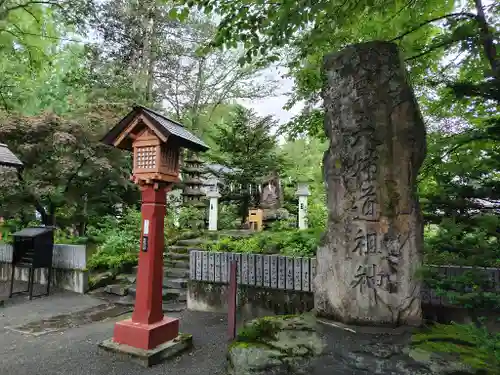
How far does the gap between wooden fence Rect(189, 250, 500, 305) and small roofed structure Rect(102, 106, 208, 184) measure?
2.58 meters

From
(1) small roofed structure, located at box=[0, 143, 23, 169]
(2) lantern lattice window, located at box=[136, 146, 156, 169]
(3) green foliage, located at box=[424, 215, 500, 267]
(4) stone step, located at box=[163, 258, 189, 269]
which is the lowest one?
(4) stone step, located at box=[163, 258, 189, 269]

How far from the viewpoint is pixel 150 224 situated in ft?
Answer: 16.5

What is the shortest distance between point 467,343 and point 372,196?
6.25 feet

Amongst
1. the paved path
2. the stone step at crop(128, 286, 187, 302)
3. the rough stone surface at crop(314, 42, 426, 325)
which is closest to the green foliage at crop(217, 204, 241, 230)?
the stone step at crop(128, 286, 187, 302)

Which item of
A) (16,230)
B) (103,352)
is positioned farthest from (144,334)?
(16,230)

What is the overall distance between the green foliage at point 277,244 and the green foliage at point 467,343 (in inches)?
156

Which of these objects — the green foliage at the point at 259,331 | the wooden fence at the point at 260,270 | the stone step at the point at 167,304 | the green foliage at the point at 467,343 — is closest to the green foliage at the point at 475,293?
the green foliage at the point at 467,343

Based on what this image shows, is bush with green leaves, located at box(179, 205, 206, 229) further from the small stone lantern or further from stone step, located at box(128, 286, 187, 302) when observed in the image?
the small stone lantern

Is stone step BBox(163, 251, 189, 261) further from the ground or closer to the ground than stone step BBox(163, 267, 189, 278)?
further from the ground

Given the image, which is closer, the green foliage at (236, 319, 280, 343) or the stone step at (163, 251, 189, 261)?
the green foliage at (236, 319, 280, 343)

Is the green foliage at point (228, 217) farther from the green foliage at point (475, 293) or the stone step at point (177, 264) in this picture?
the green foliage at point (475, 293)

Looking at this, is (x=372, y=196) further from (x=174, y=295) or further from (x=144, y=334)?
(x=174, y=295)

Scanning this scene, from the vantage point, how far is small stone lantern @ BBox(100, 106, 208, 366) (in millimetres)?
4809

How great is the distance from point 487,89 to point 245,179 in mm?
10586
